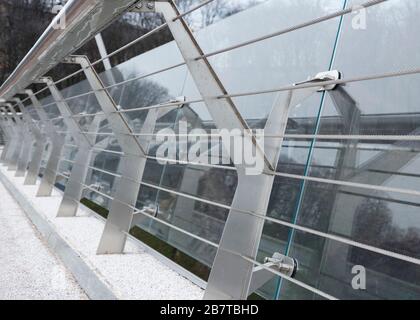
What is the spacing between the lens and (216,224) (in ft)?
3.67

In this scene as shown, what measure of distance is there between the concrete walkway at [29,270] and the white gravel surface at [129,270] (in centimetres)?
5

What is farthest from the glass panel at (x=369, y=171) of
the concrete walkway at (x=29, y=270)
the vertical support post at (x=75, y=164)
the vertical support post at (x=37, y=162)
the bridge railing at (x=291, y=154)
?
the vertical support post at (x=37, y=162)

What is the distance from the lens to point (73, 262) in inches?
39.6

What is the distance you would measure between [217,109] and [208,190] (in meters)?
0.59

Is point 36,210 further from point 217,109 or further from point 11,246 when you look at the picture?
point 217,109

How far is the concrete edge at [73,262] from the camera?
82 centimetres

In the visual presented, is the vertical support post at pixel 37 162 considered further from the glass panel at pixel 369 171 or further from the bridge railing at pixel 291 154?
the glass panel at pixel 369 171

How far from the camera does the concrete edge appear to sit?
0.82 m

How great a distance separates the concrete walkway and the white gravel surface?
48 millimetres

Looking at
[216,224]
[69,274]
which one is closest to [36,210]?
[69,274]

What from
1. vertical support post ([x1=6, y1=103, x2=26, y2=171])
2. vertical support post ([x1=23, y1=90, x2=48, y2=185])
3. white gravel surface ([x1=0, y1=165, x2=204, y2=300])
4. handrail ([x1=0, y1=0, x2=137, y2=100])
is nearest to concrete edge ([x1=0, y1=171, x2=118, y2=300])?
white gravel surface ([x1=0, y1=165, x2=204, y2=300])

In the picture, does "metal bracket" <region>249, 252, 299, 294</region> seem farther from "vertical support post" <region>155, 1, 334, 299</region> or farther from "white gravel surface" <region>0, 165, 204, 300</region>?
"white gravel surface" <region>0, 165, 204, 300</region>

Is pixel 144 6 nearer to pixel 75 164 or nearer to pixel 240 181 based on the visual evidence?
pixel 240 181

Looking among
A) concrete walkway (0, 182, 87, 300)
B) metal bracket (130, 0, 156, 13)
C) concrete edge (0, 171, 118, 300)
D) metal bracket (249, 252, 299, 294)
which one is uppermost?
metal bracket (130, 0, 156, 13)
